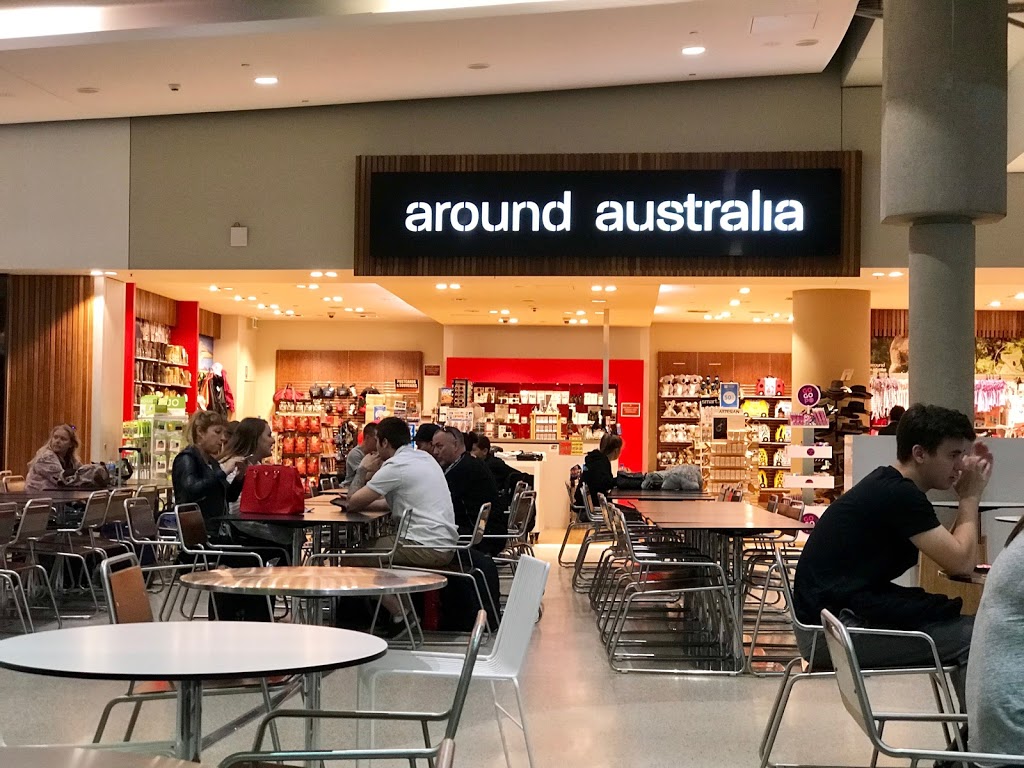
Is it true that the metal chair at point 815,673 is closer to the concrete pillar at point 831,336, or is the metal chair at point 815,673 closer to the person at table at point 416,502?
the person at table at point 416,502

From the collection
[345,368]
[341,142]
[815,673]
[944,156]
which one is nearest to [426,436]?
[944,156]

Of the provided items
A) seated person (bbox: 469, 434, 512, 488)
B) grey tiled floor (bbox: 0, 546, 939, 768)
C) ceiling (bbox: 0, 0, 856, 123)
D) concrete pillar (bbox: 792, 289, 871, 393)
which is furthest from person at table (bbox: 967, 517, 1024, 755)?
concrete pillar (bbox: 792, 289, 871, 393)

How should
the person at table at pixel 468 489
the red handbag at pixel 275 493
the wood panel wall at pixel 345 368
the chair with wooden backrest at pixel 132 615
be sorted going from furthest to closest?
the wood panel wall at pixel 345 368
the person at table at pixel 468 489
the red handbag at pixel 275 493
the chair with wooden backrest at pixel 132 615

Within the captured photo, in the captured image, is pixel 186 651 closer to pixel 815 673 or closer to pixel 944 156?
pixel 815 673

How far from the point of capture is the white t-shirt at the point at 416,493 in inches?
275

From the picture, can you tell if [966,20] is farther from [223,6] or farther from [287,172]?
[287,172]

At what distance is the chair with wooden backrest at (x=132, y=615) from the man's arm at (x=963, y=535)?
2041mm

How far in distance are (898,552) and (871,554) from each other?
3.5 inches

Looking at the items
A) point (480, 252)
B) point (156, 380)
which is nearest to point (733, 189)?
point (480, 252)

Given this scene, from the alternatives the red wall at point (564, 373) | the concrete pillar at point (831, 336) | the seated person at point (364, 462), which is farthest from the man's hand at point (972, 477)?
the red wall at point (564, 373)

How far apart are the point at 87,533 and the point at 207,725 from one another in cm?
407

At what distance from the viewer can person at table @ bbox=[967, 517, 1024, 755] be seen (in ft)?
7.82

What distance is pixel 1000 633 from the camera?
2396mm

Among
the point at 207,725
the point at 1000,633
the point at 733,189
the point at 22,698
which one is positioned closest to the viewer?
the point at 1000,633
